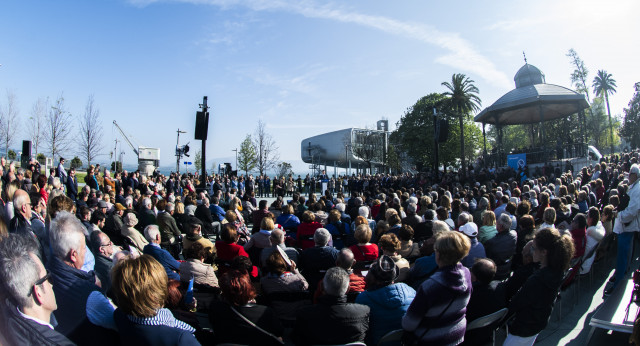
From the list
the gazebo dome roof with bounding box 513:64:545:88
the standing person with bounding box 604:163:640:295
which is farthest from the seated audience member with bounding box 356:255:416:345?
the gazebo dome roof with bounding box 513:64:545:88

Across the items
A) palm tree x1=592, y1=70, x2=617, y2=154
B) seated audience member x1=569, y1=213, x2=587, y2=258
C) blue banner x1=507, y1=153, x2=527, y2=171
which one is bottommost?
seated audience member x1=569, y1=213, x2=587, y2=258

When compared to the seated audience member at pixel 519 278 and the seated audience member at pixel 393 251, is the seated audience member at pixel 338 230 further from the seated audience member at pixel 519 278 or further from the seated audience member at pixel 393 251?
the seated audience member at pixel 519 278

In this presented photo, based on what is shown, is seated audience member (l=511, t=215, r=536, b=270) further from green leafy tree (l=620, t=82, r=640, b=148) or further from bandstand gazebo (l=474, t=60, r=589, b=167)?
green leafy tree (l=620, t=82, r=640, b=148)

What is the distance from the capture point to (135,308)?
2.15 metres

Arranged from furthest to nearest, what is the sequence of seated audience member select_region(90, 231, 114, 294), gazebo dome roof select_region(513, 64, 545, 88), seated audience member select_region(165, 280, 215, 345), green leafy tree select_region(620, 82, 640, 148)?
1. green leafy tree select_region(620, 82, 640, 148)
2. gazebo dome roof select_region(513, 64, 545, 88)
3. seated audience member select_region(90, 231, 114, 294)
4. seated audience member select_region(165, 280, 215, 345)

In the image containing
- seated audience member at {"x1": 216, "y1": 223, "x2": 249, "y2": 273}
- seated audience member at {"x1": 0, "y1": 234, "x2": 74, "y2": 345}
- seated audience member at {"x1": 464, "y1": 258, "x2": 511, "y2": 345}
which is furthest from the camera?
seated audience member at {"x1": 216, "y1": 223, "x2": 249, "y2": 273}

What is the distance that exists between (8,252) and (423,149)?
147 ft

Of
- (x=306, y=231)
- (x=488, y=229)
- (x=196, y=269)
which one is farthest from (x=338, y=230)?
(x=196, y=269)

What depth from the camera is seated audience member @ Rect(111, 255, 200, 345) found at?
6.93ft

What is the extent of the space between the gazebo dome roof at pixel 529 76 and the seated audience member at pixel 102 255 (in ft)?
117

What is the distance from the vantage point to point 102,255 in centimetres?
430

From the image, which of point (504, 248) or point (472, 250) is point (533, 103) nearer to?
point (504, 248)

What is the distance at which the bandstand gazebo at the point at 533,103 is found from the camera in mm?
23938

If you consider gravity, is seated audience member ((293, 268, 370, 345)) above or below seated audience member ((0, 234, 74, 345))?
below
